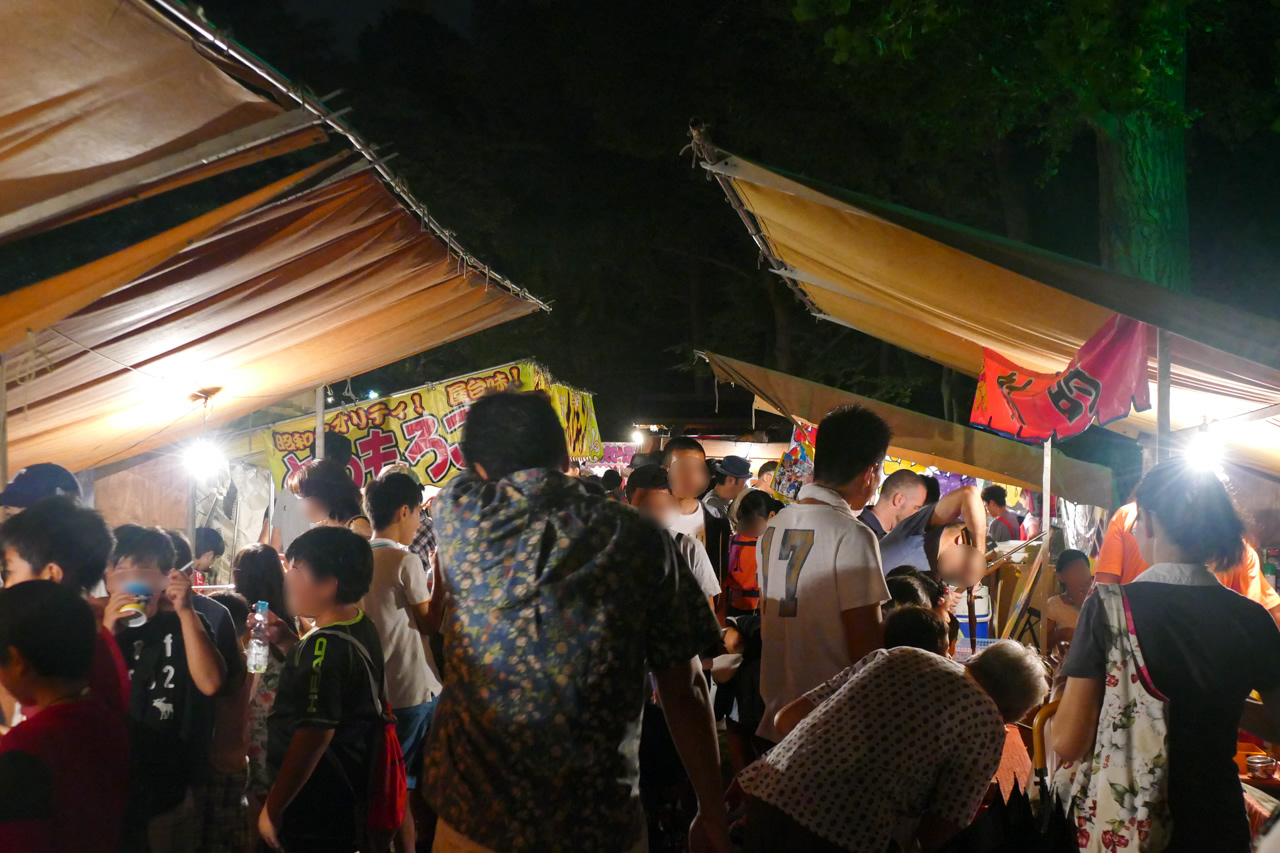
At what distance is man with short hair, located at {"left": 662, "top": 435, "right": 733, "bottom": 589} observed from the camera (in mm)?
6625

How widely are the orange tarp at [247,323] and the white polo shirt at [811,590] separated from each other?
Result: 2.82 meters

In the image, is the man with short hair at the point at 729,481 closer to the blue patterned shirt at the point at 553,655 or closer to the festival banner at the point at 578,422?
the festival banner at the point at 578,422

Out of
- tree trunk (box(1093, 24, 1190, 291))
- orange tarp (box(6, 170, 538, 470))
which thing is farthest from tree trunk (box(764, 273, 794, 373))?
orange tarp (box(6, 170, 538, 470))

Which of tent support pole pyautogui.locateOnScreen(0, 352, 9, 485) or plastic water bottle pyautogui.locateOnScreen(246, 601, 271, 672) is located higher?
tent support pole pyautogui.locateOnScreen(0, 352, 9, 485)

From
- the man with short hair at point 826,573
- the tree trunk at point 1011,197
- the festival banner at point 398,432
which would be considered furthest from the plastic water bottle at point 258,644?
the tree trunk at point 1011,197

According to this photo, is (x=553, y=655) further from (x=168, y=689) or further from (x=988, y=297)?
(x=988, y=297)

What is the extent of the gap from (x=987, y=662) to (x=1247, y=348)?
174 centimetres

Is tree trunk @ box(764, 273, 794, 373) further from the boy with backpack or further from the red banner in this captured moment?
the boy with backpack

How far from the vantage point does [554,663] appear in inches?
88.6

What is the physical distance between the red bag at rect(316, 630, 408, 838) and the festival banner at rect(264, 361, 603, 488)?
889 cm

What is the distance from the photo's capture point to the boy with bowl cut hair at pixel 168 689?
3.22 meters

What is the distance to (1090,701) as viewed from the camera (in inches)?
117

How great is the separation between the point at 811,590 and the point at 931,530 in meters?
2.28

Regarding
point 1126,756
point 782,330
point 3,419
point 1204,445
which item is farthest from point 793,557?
point 782,330
